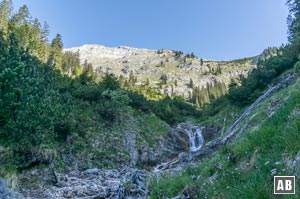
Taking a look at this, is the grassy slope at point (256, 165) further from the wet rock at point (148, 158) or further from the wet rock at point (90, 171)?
the wet rock at point (148, 158)

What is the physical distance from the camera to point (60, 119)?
86.7ft

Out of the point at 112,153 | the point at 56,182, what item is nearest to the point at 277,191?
the point at 56,182

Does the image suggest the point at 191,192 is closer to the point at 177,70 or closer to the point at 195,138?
the point at 195,138

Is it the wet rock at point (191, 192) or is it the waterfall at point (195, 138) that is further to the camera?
the waterfall at point (195, 138)

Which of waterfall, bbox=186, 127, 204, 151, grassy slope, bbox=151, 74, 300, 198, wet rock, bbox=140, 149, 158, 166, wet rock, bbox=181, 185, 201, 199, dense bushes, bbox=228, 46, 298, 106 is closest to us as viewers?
grassy slope, bbox=151, 74, 300, 198

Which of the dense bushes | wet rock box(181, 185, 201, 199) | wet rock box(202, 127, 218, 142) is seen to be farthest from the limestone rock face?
wet rock box(181, 185, 201, 199)

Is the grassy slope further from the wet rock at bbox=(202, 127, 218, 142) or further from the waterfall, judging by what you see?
the wet rock at bbox=(202, 127, 218, 142)

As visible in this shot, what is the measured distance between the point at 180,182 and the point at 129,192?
105 inches

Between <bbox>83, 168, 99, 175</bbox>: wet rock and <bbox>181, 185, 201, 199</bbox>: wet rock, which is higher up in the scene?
<bbox>181, 185, 201, 199</bbox>: wet rock

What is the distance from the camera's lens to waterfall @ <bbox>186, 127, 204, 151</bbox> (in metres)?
37.1

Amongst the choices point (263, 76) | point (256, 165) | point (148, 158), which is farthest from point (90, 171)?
point (263, 76)

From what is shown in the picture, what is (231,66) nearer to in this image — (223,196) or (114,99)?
(114,99)

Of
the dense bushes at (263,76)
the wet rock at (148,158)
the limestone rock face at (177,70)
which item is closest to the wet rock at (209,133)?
the dense bushes at (263,76)

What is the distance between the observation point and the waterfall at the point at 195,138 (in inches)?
1461
